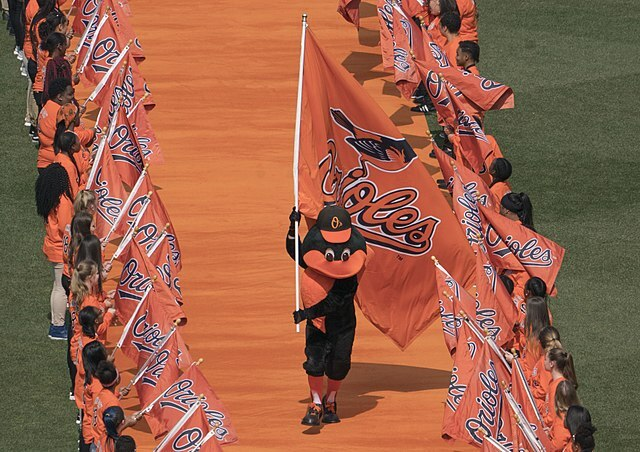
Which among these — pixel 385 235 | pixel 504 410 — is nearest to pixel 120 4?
pixel 385 235

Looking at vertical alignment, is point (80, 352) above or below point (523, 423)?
below

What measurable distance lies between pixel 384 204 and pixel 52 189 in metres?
3.74

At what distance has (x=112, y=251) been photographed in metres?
20.2

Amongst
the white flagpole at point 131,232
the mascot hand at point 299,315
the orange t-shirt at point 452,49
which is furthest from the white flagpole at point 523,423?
the orange t-shirt at point 452,49

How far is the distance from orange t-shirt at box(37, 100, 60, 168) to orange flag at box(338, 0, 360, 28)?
6.14 meters

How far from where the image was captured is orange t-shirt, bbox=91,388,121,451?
14656 millimetres

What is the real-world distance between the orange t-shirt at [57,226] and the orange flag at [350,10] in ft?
25.1

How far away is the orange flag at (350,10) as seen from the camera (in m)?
24.7

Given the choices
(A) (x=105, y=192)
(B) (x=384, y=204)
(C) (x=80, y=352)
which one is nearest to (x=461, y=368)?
(B) (x=384, y=204)

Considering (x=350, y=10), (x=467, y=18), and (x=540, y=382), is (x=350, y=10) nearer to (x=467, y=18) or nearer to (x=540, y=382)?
(x=467, y=18)

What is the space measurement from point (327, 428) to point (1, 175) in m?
7.91

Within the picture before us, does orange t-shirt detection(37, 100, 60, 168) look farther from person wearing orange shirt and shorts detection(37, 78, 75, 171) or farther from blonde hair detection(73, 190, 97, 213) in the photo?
blonde hair detection(73, 190, 97, 213)

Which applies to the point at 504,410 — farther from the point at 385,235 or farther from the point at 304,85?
the point at 304,85

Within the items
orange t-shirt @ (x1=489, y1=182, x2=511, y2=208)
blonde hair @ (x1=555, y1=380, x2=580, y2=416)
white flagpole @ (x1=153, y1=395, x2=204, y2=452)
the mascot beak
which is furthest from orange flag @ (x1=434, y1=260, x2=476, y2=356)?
white flagpole @ (x1=153, y1=395, x2=204, y2=452)
